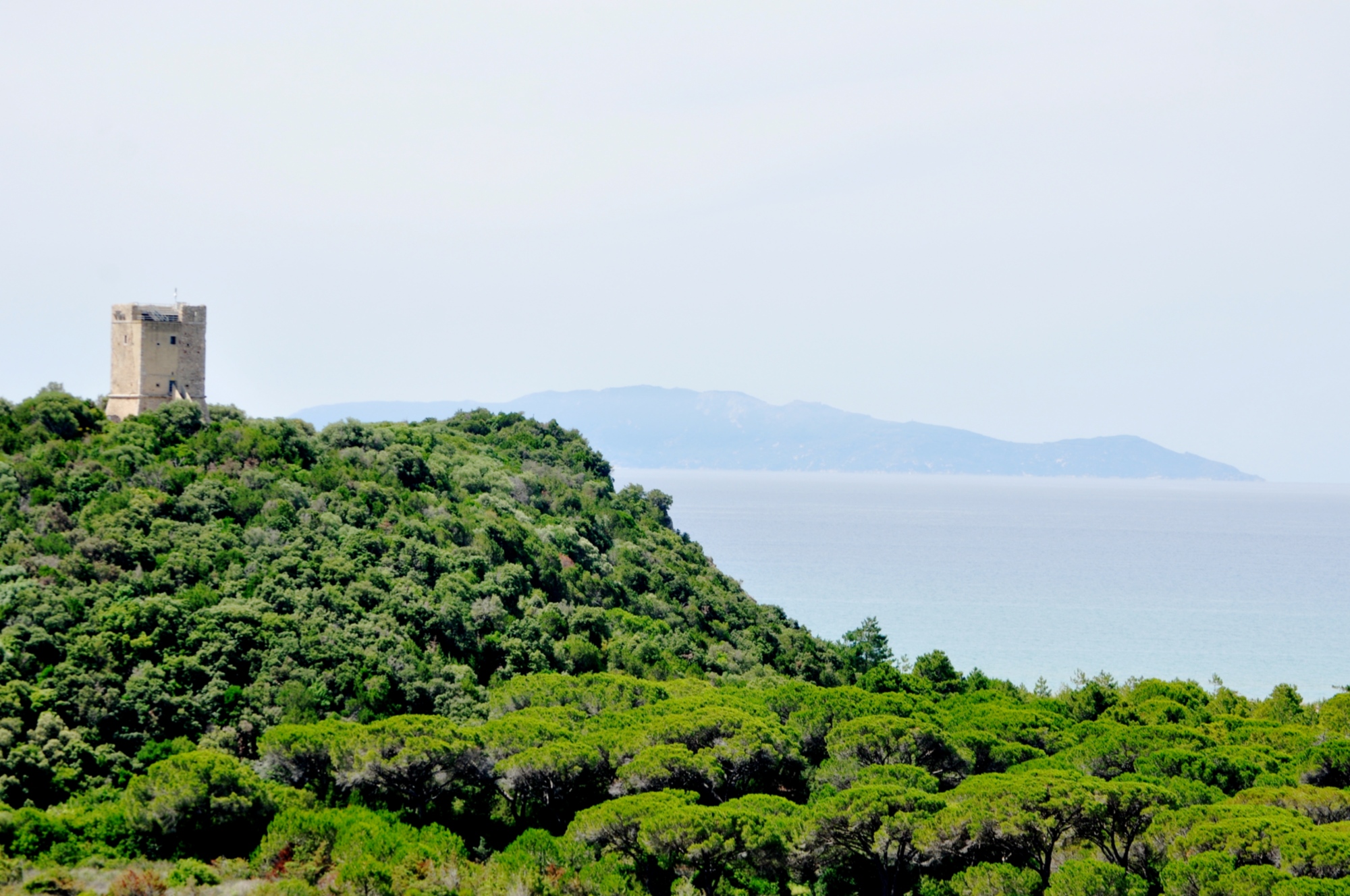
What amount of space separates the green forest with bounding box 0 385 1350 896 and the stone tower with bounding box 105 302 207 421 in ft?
4.63

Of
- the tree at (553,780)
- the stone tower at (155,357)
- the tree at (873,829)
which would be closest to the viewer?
the tree at (873,829)

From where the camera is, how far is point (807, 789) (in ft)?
95.8

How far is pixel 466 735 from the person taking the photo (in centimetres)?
2731

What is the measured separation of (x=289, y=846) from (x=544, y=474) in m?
42.1

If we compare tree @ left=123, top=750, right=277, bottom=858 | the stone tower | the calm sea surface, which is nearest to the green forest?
tree @ left=123, top=750, right=277, bottom=858

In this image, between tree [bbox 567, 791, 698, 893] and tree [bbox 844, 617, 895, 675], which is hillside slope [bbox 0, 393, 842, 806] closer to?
tree [bbox 844, 617, 895, 675]

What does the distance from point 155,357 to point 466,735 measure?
25.6 metres

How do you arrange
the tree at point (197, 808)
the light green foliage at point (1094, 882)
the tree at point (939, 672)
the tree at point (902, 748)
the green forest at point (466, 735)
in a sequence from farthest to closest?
the tree at point (939, 672), the tree at point (902, 748), the tree at point (197, 808), the green forest at point (466, 735), the light green foliage at point (1094, 882)

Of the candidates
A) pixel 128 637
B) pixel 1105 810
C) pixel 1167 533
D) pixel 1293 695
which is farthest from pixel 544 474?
pixel 1167 533

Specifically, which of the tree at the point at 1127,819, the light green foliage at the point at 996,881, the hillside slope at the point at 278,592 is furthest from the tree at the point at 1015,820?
the hillside slope at the point at 278,592

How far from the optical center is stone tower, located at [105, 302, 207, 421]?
143ft

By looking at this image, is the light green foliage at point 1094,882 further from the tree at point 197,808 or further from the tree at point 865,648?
the tree at point 865,648

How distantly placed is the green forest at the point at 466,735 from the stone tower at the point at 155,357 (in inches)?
55.6

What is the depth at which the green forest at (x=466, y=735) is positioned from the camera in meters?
22.6
